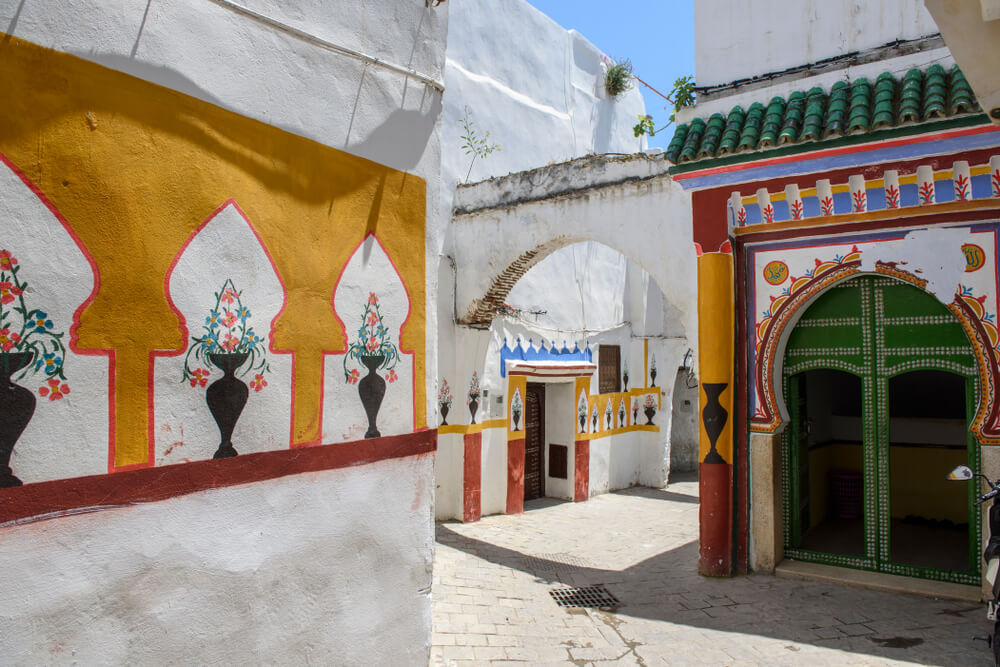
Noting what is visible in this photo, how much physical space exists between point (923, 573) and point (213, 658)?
5.49 meters

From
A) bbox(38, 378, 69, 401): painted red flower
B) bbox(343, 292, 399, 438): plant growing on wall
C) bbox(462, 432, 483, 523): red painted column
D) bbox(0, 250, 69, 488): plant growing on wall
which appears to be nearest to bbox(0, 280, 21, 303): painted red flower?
bbox(0, 250, 69, 488): plant growing on wall

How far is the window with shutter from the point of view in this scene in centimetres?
1091

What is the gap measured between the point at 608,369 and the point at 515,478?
2724 millimetres

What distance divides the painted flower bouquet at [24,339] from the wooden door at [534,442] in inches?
323

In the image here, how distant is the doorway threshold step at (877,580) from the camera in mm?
5332

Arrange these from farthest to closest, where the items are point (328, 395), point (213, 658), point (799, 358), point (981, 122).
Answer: point (799, 358) < point (981, 122) < point (328, 395) < point (213, 658)

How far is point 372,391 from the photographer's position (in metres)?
3.16

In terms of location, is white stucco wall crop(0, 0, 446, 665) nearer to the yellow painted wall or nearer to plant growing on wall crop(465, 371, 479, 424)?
the yellow painted wall

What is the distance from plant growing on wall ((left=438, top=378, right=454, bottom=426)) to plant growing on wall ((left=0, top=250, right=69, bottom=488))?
6700 mm

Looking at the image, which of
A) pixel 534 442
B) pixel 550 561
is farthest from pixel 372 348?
pixel 534 442

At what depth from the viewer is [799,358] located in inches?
243

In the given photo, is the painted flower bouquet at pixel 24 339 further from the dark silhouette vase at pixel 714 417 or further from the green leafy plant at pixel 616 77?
the green leafy plant at pixel 616 77

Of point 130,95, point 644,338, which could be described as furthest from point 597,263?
point 130,95

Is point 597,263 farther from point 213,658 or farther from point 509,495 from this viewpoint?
point 213,658
